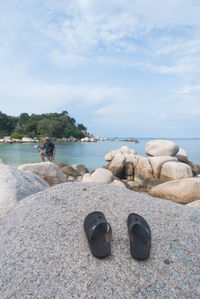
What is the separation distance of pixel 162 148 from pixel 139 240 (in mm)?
11896

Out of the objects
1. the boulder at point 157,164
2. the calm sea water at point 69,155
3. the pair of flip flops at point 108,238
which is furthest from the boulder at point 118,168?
the pair of flip flops at point 108,238

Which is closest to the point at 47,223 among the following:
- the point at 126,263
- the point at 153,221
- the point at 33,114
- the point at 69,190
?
the point at 69,190

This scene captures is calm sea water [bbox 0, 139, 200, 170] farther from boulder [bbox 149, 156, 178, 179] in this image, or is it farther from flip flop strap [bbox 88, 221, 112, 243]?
flip flop strap [bbox 88, 221, 112, 243]

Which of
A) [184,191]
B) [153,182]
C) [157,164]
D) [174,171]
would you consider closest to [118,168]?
[157,164]

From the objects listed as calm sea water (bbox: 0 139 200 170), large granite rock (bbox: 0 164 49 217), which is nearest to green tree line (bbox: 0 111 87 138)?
calm sea water (bbox: 0 139 200 170)

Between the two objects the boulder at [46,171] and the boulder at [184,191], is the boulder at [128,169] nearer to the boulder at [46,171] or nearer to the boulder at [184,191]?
the boulder at [184,191]

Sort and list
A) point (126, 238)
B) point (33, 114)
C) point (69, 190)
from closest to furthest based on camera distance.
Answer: point (126, 238) → point (69, 190) → point (33, 114)

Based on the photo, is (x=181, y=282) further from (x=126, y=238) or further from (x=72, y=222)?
(x=72, y=222)

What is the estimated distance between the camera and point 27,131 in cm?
6844

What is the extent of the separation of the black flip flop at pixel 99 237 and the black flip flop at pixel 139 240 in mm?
263

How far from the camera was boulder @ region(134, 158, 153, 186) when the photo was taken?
11.2 metres

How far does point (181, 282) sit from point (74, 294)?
1048mm

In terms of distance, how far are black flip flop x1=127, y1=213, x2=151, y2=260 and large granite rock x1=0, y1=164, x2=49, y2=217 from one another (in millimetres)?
2092

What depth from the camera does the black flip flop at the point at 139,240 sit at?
222cm
